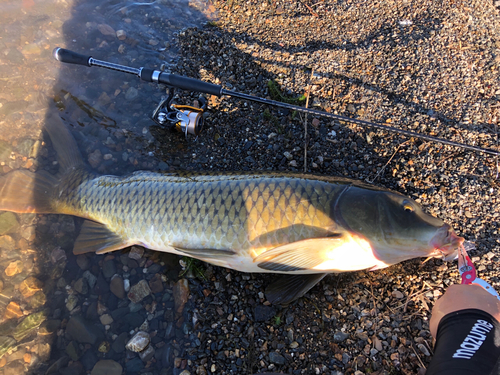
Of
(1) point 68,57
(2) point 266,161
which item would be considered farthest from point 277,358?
(1) point 68,57

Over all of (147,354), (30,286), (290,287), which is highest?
(290,287)

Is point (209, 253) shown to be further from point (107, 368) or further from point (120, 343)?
point (107, 368)

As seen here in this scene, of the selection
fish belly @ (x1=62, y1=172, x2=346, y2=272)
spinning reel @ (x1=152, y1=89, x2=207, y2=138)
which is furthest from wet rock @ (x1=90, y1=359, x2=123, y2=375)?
spinning reel @ (x1=152, y1=89, x2=207, y2=138)

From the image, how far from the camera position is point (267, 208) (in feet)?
7.95

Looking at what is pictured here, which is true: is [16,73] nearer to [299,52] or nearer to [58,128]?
[58,128]

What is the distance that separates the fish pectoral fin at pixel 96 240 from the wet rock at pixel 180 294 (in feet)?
2.10

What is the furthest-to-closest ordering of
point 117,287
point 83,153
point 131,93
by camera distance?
point 131,93
point 83,153
point 117,287

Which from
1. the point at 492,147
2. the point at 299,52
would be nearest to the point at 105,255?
the point at 299,52

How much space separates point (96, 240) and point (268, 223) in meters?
1.78

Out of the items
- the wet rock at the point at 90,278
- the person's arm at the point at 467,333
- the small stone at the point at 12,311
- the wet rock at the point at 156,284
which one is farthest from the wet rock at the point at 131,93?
the person's arm at the point at 467,333

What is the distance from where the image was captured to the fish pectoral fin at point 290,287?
2.47m

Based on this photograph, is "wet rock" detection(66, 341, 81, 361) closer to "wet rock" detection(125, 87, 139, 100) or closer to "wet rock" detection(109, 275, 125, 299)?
"wet rock" detection(109, 275, 125, 299)

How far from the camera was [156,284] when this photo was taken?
2809 millimetres

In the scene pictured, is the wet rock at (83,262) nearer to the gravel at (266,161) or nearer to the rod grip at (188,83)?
the gravel at (266,161)
